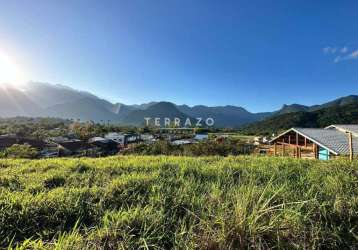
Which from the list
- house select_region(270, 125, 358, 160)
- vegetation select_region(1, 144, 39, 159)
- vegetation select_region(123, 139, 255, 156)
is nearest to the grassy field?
house select_region(270, 125, 358, 160)

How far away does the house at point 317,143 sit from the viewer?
15.1 m

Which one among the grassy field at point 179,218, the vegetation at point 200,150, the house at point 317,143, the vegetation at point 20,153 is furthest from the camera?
the vegetation at point 200,150

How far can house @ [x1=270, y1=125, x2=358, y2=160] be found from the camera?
15.1 m

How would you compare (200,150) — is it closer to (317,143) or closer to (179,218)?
(317,143)

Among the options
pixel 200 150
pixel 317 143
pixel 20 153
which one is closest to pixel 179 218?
pixel 317 143

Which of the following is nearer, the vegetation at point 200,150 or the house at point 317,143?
the house at point 317,143

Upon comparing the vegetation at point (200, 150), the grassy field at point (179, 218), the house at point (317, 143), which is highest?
the grassy field at point (179, 218)

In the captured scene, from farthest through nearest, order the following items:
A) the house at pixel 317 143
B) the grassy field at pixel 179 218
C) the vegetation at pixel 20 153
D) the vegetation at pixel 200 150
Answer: the vegetation at pixel 200 150, the vegetation at pixel 20 153, the house at pixel 317 143, the grassy field at pixel 179 218

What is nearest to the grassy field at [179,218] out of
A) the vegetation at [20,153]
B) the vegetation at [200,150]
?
the vegetation at [200,150]

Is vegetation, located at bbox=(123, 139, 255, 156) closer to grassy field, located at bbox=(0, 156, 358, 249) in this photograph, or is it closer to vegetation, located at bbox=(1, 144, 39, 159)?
vegetation, located at bbox=(1, 144, 39, 159)

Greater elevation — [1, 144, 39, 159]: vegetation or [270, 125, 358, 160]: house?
[270, 125, 358, 160]: house

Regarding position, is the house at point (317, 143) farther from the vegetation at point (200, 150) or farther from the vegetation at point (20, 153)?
the vegetation at point (20, 153)

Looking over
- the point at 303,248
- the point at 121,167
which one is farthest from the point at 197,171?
the point at 303,248

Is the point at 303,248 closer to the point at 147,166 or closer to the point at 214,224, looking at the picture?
the point at 214,224
